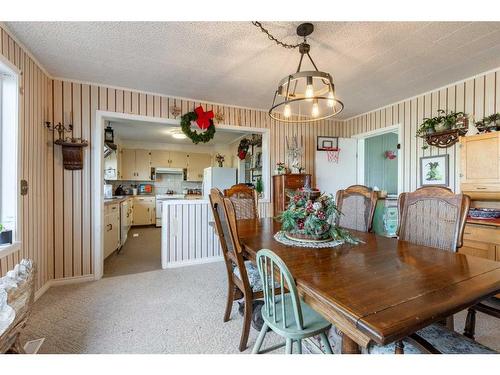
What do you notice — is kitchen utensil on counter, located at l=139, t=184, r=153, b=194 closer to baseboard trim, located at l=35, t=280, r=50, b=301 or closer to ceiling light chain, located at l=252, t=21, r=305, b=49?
baseboard trim, located at l=35, t=280, r=50, b=301

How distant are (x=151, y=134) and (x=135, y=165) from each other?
123cm

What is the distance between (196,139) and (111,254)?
→ 2.40 meters

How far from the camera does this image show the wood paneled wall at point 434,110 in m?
2.47

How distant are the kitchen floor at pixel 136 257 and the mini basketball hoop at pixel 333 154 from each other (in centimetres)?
333

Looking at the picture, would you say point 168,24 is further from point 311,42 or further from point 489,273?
point 489,273

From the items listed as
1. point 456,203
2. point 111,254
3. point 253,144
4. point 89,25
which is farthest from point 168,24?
point 111,254

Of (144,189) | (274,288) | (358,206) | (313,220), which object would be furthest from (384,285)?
(144,189)

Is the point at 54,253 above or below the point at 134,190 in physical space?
below

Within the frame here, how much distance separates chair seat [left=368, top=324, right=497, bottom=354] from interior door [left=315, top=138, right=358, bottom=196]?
317 centimetres

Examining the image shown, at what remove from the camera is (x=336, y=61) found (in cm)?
227

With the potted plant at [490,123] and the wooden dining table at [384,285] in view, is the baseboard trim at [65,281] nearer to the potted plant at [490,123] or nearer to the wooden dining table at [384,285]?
the wooden dining table at [384,285]

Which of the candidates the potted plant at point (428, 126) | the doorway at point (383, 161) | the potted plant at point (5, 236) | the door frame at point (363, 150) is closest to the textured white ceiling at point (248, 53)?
the potted plant at point (428, 126)

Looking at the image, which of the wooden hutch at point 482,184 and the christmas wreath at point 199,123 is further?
the christmas wreath at point 199,123

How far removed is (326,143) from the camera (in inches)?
162
